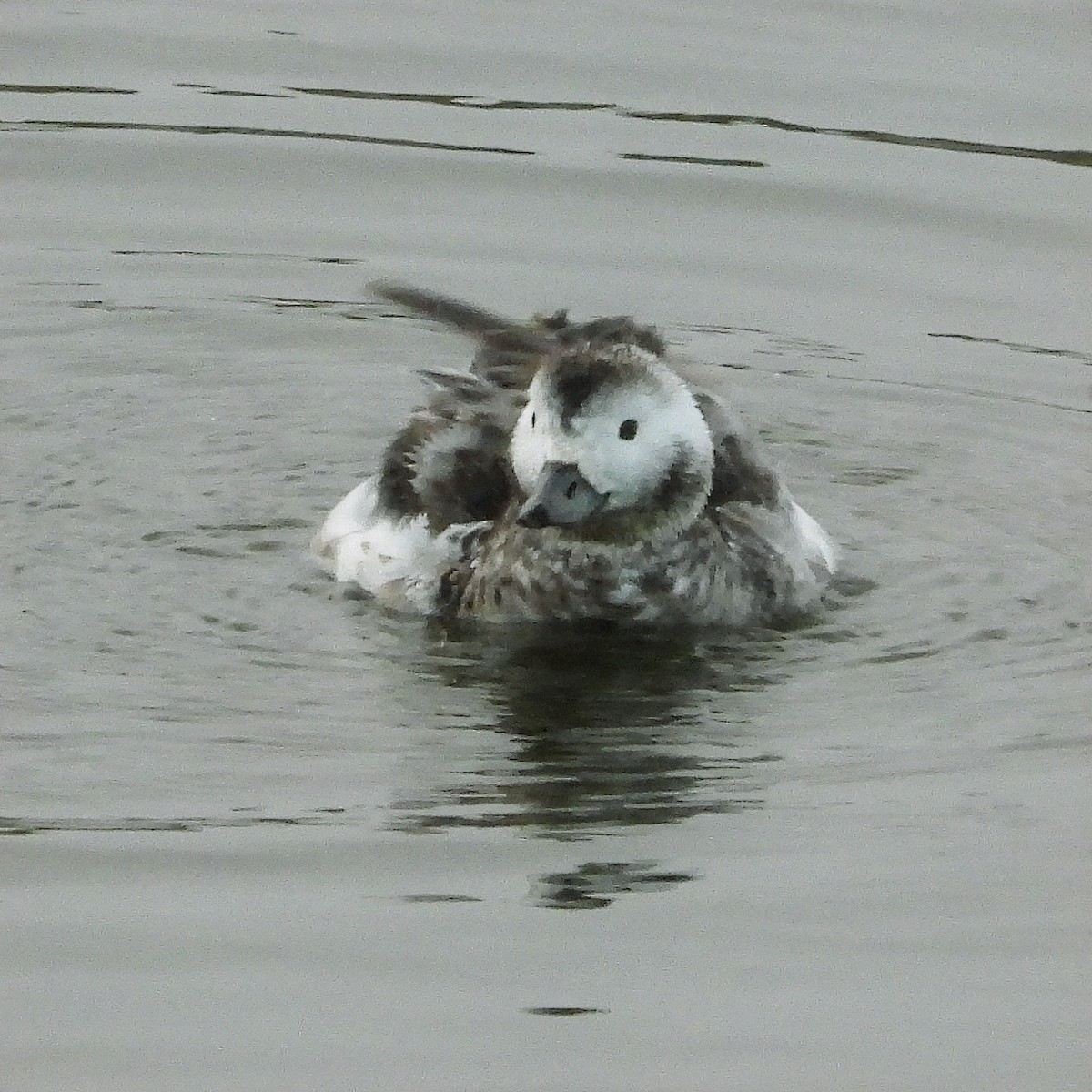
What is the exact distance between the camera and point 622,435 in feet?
31.4

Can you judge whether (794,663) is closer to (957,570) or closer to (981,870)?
(957,570)

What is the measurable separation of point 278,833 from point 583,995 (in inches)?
47.3

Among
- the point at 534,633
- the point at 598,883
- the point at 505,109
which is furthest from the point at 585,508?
the point at 505,109

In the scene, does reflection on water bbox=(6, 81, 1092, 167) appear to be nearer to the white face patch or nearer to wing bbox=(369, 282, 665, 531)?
wing bbox=(369, 282, 665, 531)

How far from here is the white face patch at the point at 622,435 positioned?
30.8ft

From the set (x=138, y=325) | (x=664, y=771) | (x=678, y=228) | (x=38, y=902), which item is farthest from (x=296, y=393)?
(x=38, y=902)

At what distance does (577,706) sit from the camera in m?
9.26

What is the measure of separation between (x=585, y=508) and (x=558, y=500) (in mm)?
143

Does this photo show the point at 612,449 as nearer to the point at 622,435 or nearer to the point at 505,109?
the point at 622,435

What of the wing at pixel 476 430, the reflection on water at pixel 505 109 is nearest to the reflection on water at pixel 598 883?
the wing at pixel 476 430

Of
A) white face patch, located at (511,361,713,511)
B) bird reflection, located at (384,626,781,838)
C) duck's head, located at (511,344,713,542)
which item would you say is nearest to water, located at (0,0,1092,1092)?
bird reflection, located at (384,626,781,838)

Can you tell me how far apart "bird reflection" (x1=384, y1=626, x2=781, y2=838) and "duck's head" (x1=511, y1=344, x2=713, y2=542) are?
0.41m

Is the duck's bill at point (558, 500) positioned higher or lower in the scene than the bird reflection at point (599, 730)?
higher

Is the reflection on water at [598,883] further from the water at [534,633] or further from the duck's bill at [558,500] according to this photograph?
the duck's bill at [558,500]
